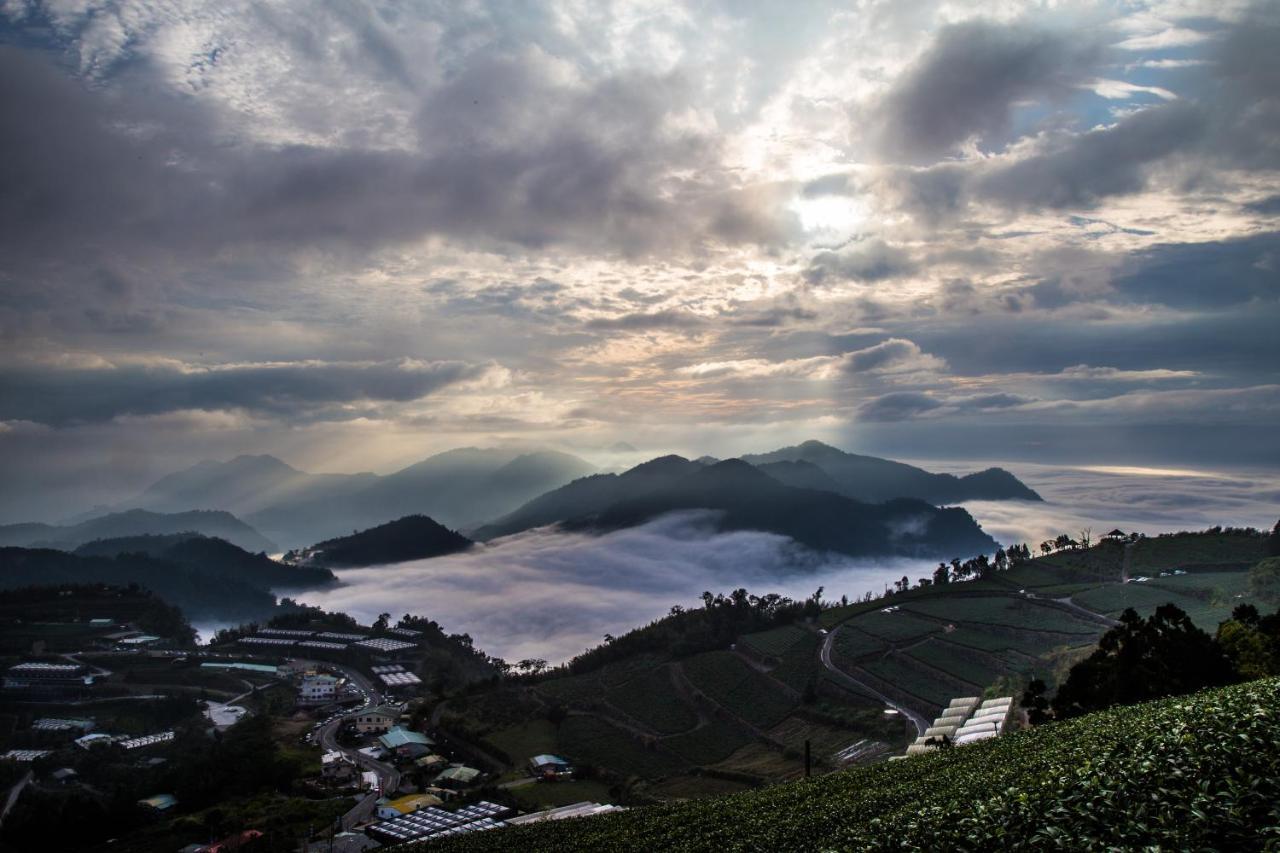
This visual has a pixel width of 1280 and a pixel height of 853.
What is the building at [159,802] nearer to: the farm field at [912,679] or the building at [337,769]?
→ the building at [337,769]

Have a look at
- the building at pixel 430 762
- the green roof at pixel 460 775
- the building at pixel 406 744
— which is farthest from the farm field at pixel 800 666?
the building at pixel 406 744

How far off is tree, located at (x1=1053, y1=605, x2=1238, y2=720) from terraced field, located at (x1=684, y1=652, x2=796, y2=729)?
4288 cm

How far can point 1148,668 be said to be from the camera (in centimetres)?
3922

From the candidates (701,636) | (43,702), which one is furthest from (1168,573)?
(43,702)

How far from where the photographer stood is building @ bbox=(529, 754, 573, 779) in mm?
64125

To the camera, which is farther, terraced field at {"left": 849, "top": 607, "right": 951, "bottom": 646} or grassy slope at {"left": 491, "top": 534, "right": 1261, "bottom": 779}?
terraced field at {"left": 849, "top": 607, "right": 951, "bottom": 646}

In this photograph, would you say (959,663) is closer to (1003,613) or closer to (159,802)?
(1003,613)

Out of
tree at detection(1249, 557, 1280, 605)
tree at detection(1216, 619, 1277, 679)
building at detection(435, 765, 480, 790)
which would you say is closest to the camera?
tree at detection(1216, 619, 1277, 679)

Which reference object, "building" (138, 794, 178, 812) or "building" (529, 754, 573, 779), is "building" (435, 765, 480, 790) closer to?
"building" (529, 754, 573, 779)

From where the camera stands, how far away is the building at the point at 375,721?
250ft

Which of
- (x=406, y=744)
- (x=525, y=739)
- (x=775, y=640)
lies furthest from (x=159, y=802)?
(x=775, y=640)

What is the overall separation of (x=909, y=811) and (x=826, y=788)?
13401mm

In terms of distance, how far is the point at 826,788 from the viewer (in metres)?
30.2

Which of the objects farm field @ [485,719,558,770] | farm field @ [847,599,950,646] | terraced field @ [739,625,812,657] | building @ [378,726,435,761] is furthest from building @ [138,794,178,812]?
farm field @ [847,599,950,646]
